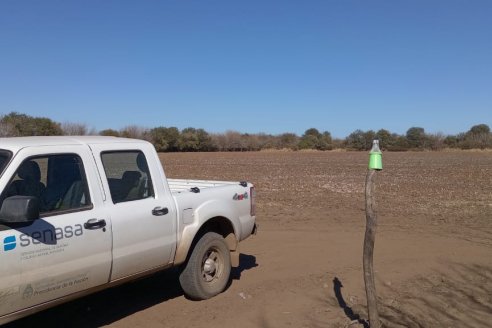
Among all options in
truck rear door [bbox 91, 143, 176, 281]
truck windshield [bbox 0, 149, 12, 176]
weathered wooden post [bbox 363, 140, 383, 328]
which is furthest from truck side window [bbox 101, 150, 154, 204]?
weathered wooden post [bbox 363, 140, 383, 328]

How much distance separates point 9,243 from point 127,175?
1.82 m

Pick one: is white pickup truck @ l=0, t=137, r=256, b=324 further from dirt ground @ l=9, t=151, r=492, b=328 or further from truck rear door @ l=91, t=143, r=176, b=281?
dirt ground @ l=9, t=151, r=492, b=328

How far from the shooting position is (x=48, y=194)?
465 centimetres

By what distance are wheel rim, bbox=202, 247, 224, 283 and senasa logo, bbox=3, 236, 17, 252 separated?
2742 mm

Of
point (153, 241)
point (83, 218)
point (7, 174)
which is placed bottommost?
point (153, 241)

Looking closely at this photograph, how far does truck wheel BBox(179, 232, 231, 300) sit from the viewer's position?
6141 millimetres

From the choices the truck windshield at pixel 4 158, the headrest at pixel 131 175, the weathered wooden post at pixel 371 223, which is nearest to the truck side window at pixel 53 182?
the truck windshield at pixel 4 158

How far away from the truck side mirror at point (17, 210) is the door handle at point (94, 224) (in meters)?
0.77

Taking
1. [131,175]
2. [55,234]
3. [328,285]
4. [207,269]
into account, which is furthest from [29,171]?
[328,285]

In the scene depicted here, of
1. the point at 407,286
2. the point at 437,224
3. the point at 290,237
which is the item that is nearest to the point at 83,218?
the point at 407,286

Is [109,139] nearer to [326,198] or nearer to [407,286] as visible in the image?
[407,286]

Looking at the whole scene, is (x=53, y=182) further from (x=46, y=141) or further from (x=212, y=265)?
(x=212, y=265)

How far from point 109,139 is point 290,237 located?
18.7 feet

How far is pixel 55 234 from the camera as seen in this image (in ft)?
14.4
